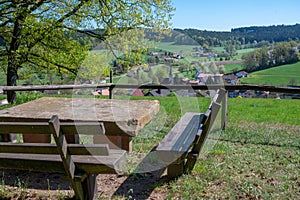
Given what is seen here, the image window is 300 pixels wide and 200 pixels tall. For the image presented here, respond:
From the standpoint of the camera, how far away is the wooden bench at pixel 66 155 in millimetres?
2121

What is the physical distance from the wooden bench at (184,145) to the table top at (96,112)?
0.36 m

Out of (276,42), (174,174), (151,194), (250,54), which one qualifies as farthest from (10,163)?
(276,42)

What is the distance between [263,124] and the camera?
22.7 ft

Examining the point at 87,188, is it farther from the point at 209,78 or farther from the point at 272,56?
the point at 272,56

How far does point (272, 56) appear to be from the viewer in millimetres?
18875

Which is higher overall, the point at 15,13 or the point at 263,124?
the point at 15,13

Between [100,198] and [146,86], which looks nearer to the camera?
[100,198]

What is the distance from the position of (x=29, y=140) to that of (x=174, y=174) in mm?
2279

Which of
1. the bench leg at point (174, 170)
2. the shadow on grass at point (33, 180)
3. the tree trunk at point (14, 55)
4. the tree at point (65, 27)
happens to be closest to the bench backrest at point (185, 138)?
the bench leg at point (174, 170)

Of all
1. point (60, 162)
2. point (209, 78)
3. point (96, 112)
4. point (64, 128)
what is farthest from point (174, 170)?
point (209, 78)

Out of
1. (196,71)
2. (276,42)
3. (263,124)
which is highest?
(276,42)

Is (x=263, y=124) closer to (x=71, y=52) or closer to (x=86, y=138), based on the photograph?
(x=86, y=138)

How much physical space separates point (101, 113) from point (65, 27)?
7897 millimetres

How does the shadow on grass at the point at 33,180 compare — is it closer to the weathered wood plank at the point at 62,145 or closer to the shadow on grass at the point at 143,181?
the shadow on grass at the point at 143,181
